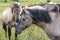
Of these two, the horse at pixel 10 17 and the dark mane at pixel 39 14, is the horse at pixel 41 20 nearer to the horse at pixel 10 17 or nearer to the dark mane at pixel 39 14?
the dark mane at pixel 39 14

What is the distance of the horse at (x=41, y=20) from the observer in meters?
5.01

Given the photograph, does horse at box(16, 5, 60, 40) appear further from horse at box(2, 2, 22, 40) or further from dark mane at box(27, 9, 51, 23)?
horse at box(2, 2, 22, 40)

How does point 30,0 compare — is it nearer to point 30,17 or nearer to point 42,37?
point 42,37

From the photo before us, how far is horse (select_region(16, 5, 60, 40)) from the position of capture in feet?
16.4

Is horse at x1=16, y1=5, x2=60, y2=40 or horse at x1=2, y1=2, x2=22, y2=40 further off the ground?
horse at x1=16, y1=5, x2=60, y2=40

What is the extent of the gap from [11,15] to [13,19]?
0.13 metres

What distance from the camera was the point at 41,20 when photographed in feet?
16.7

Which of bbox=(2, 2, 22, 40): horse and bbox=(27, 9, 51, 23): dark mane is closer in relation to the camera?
bbox=(27, 9, 51, 23): dark mane

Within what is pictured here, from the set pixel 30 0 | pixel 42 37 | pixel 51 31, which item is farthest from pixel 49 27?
pixel 30 0

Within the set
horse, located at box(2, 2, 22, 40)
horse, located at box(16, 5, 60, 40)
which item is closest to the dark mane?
horse, located at box(16, 5, 60, 40)

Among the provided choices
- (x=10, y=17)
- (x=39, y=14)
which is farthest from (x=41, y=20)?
(x=10, y=17)

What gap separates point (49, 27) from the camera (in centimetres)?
517

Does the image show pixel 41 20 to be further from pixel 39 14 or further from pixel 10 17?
pixel 10 17

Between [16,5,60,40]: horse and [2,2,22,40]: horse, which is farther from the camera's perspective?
[2,2,22,40]: horse
